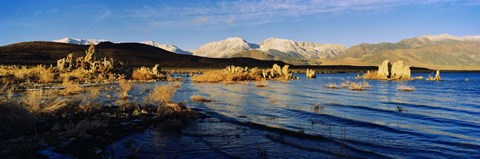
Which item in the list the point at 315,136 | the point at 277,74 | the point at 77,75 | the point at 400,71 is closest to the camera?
the point at 315,136

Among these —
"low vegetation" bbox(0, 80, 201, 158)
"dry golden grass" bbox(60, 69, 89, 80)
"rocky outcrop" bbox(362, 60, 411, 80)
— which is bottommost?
"low vegetation" bbox(0, 80, 201, 158)

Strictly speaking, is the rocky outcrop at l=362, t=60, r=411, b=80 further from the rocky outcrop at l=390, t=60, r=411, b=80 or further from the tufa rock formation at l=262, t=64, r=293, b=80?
the tufa rock formation at l=262, t=64, r=293, b=80

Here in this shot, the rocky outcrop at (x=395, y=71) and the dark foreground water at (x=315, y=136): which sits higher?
the rocky outcrop at (x=395, y=71)

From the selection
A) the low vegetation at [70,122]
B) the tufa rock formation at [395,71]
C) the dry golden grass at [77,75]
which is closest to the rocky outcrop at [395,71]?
the tufa rock formation at [395,71]

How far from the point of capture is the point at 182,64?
5044 inches

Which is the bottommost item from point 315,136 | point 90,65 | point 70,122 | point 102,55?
point 315,136

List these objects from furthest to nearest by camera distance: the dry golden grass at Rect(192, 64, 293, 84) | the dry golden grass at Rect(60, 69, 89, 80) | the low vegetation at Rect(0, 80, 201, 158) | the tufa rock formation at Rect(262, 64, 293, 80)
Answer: the tufa rock formation at Rect(262, 64, 293, 80) → the dry golden grass at Rect(192, 64, 293, 84) → the dry golden grass at Rect(60, 69, 89, 80) → the low vegetation at Rect(0, 80, 201, 158)

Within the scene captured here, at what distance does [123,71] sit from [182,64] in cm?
7662

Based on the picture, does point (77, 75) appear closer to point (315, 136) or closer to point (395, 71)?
point (315, 136)

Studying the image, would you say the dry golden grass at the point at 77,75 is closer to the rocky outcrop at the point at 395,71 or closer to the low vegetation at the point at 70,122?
the low vegetation at the point at 70,122

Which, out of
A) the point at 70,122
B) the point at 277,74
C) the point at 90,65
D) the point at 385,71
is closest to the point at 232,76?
the point at 277,74

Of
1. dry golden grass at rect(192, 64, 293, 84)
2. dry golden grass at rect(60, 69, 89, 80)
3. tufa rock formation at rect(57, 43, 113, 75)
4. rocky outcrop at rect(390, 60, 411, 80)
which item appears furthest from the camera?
rocky outcrop at rect(390, 60, 411, 80)

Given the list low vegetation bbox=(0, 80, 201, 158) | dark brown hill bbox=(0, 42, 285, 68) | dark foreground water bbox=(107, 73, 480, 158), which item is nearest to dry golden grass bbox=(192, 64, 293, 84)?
dark foreground water bbox=(107, 73, 480, 158)

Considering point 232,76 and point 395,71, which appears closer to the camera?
point 232,76
